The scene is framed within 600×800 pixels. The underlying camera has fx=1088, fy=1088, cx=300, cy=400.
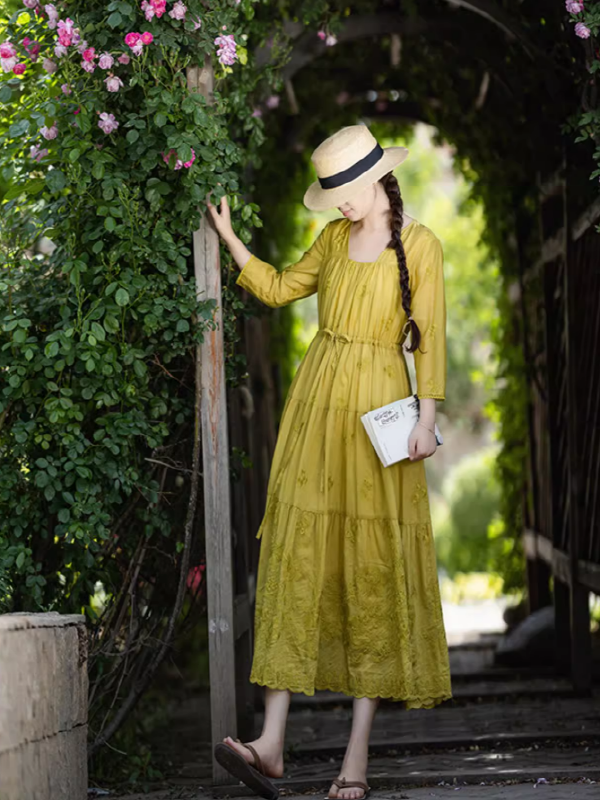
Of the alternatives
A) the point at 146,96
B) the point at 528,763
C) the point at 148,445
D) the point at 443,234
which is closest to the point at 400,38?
the point at 146,96

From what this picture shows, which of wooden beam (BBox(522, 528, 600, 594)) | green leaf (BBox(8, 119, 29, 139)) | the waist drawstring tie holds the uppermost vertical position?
green leaf (BBox(8, 119, 29, 139))

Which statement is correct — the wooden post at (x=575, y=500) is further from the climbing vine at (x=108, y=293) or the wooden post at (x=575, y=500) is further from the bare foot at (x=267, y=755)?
the bare foot at (x=267, y=755)

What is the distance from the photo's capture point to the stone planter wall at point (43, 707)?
2414mm

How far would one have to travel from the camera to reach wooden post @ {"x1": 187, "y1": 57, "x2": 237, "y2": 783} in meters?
3.44

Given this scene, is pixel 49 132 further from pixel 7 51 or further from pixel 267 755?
pixel 267 755

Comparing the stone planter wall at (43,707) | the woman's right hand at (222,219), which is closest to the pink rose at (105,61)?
the woman's right hand at (222,219)

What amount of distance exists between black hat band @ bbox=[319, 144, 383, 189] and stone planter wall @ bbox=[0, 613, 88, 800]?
57.2 inches

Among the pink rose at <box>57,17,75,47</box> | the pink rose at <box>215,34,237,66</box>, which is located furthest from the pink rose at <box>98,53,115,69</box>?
the pink rose at <box>215,34,237,66</box>

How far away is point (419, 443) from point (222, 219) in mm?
953

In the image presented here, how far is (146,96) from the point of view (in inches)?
130

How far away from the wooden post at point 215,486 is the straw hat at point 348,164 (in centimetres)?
43

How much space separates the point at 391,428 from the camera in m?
3.16

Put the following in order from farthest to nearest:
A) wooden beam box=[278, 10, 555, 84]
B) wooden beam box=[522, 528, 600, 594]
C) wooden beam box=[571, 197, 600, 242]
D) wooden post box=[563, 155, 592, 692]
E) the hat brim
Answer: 1. wooden post box=[563, 155, 592, 692]
2. wooden beam box=[522, 528, 600, 594]
3. wooden beam box=[278, 10, 555, 84]
4. wooden beam box=[571, 197, 600, 242]
5. the hat brim

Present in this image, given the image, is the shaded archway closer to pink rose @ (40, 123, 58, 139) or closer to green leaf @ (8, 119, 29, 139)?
pink rose @ (40, 123, 58, 139)
